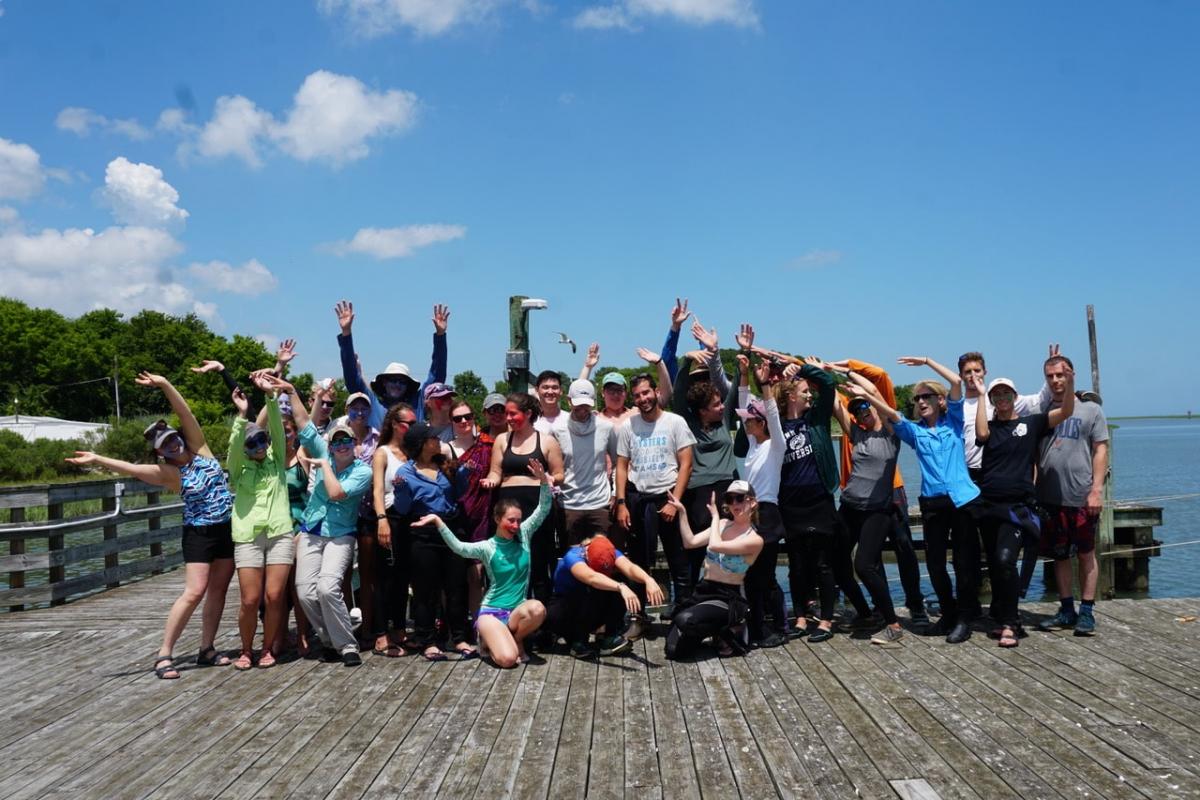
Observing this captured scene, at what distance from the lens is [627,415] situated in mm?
6715

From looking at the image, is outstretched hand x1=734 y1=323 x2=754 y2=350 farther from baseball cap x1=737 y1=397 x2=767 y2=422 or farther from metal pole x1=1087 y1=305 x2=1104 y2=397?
metal pole x1=1087 y1=305 x2=1104 y2=397

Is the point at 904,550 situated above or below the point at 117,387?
below

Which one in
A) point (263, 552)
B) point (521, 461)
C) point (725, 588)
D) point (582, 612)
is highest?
point (521, 461)

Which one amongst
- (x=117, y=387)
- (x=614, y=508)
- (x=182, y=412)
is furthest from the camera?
(x=117, y=387)

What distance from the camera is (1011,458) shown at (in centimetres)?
620

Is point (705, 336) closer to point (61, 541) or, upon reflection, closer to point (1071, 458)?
point (1071, 458)

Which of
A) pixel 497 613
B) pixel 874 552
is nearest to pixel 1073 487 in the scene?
pixel 874 552

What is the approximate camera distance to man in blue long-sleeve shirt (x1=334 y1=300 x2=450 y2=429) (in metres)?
7.02

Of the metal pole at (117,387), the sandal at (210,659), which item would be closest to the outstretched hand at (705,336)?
the sandal at (210,659)

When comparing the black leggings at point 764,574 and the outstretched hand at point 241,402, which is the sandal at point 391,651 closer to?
the outstretched hand at point 241,402

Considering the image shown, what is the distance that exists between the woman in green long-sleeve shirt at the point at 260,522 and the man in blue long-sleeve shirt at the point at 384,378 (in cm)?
102

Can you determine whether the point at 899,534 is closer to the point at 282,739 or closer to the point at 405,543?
the point at 405,543

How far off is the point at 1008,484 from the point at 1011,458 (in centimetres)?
19

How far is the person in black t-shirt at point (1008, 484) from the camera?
6.09m
